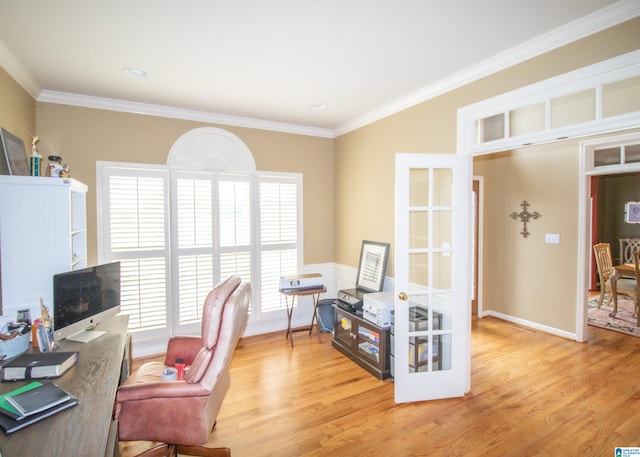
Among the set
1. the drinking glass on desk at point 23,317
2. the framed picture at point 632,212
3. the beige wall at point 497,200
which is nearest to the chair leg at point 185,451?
the drinking glass on desk at point 23,317

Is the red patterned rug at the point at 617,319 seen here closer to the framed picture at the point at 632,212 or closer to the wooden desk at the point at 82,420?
the framed picture at the point at 632,212

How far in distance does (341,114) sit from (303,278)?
79.6 inches

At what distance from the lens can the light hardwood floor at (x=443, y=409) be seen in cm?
214

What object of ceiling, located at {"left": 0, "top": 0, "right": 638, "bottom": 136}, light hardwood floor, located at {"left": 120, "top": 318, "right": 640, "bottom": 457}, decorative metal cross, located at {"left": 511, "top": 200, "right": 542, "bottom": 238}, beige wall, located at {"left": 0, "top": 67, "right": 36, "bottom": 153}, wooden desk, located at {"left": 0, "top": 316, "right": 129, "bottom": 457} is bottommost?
light hardwood floor, located at {"left": 120, "top": 318, "right": 640, "bottom": 457}

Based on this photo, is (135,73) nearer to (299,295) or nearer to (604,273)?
(299,295)

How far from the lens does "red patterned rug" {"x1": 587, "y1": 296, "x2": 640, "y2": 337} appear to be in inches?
167

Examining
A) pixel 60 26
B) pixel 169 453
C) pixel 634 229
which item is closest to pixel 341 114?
pixel 60 26

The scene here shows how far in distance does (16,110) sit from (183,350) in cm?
→ 235

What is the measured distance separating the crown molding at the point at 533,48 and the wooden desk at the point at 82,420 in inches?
125

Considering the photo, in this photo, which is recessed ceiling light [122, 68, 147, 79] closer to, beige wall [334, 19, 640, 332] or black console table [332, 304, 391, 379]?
beige wall [334, 19, 640, 332]

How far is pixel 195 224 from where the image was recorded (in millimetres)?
3711

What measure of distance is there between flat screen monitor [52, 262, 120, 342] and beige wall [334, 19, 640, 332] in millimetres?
2674

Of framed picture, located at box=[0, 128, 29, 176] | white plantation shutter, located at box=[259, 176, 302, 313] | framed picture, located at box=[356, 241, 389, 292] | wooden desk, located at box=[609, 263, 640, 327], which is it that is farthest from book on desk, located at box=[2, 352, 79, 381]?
wooden desk, located at box=[609, 263, 640, 327]

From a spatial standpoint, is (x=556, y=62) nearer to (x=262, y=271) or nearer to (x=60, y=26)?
(x=60, y=26)
